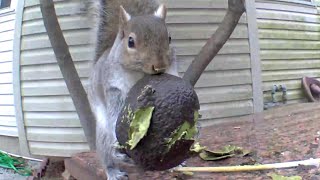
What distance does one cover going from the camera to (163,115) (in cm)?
139

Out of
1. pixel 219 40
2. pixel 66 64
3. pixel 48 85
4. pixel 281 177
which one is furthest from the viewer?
pixel 48 85

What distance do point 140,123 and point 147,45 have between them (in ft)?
1.07

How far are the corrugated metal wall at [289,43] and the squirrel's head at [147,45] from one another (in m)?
3.99

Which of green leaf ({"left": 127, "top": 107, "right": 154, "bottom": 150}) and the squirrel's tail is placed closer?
green leaf ({"left": 127, "top": 107, "right": 154, "bottom": 150})

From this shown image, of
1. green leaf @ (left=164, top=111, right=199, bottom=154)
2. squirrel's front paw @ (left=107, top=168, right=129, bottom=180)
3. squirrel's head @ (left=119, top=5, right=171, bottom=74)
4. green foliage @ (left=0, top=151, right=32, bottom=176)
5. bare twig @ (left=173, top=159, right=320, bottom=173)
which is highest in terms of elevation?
squirrel's head @ (left=119, top=5, right=171, bottom=74)

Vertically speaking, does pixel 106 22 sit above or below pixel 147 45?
above

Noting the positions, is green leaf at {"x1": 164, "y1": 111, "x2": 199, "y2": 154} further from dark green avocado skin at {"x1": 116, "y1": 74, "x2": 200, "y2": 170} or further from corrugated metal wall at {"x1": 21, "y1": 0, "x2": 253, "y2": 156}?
corrugated metal wall at {"x1": 21, "y1": 0, "x2": 253, "y2": 156}

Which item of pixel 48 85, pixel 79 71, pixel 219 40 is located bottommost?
pixel 48 85

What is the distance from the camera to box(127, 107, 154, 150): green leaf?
4.57 ft

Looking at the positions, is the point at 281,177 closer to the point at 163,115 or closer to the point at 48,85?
the point at 163,115

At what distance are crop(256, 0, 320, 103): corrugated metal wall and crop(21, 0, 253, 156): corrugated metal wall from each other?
489 millimetres

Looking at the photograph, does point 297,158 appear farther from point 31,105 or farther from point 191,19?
point 31,105

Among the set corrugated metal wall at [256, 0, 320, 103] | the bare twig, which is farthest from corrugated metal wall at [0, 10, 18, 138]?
the bare twig

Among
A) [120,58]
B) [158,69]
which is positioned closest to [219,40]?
[120,58]
